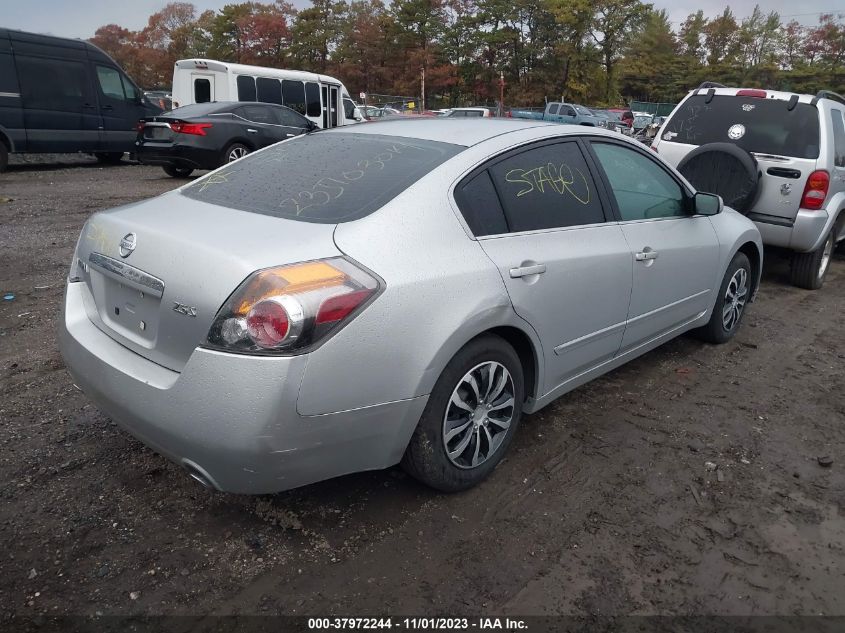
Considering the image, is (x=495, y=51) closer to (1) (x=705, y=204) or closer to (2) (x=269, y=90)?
(2) (x=269, y=90)

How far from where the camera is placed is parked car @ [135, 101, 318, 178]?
472 inches

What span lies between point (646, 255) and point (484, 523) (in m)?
1.77

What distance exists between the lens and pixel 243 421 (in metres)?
2.20

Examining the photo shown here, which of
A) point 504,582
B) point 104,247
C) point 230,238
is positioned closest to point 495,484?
point 504,582

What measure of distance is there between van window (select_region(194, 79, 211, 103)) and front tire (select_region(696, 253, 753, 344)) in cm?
1594

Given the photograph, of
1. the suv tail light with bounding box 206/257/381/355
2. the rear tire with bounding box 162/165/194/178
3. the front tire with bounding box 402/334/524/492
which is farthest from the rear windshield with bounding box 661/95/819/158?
the rear tire with bounding box 162/165/194/178

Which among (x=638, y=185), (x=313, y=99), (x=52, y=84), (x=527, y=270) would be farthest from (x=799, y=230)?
(x=313, y=99)

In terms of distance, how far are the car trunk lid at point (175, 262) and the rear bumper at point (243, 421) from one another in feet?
0.34

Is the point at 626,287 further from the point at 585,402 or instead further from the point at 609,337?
the point at 585,402

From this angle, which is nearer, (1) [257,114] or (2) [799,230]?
(2) [799,230]

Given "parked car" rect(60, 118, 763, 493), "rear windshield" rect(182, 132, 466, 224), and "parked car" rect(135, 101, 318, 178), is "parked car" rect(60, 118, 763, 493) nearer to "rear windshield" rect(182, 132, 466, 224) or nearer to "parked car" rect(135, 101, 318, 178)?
"rear windshield" rect(182, 132, 466, 224)

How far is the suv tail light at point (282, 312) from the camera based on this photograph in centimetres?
221

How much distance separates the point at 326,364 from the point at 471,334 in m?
0.67

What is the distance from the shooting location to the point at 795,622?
2.31 m
